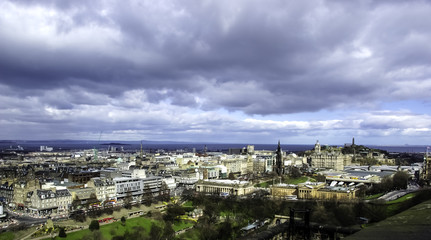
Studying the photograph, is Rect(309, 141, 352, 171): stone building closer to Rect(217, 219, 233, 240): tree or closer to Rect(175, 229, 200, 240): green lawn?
Rect(217, 219, 233, 240): tree

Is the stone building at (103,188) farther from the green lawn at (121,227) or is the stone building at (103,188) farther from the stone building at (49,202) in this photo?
the green lawn at (121,227)

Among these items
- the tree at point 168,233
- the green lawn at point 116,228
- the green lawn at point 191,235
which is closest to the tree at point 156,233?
the tree at point 168,233

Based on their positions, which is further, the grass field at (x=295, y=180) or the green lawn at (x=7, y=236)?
the grass field at (x=295, y=180)

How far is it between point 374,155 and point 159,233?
179m

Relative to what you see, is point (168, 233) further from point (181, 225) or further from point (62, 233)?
point (62, 233)

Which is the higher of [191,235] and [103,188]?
[103,188]

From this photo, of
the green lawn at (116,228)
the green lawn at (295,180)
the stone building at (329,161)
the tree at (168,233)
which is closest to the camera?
the green lawn at (116,228)

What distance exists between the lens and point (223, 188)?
91438 millimetres

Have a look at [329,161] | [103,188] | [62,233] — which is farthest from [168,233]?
[329,161]

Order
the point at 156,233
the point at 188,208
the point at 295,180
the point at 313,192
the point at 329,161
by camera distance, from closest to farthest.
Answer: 1. the point at 156,233
2. the point at 188,208
3. the point at 313,192
4. the point at 295,180
5. the point at 329,161

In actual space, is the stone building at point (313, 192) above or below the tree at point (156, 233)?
above

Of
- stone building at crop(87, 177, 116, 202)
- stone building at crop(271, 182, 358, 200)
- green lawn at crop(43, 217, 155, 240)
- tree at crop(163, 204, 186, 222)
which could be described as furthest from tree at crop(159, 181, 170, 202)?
stone building at crop(271, 182, 358, 200)

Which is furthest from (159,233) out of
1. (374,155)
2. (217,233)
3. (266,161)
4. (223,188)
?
(374,155)

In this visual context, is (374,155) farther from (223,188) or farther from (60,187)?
(60,187)
